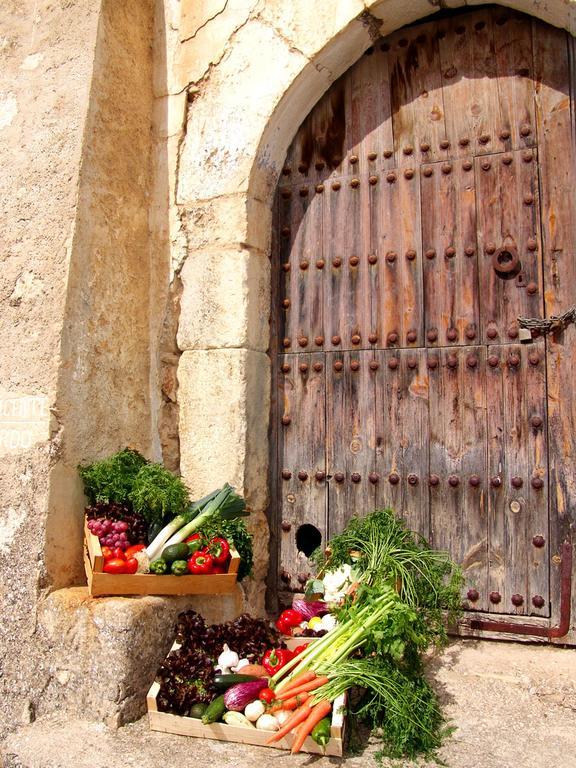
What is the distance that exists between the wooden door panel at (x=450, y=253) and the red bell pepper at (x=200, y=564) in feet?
4.40

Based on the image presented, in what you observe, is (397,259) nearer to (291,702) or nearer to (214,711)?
(291,702)

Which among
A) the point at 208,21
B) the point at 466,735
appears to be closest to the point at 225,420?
the point at 466,735

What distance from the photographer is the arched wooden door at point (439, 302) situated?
290cm

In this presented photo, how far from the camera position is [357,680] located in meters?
2.31

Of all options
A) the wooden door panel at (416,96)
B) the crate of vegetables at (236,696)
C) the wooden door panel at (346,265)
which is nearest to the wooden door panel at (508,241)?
the wooden door panel at (416,96)

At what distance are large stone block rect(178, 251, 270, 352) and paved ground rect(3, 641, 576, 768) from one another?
5.34 feet

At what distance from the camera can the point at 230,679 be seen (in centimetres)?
244

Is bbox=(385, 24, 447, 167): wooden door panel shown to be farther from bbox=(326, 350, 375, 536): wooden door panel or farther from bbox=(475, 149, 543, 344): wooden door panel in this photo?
bbox=(326, 350, 375, 536): wooden door panel

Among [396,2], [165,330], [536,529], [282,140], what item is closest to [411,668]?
[536,529]

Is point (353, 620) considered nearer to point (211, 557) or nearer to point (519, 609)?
point (211, 557)

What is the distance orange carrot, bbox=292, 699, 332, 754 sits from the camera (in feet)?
7.08

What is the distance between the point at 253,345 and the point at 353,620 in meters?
1.35

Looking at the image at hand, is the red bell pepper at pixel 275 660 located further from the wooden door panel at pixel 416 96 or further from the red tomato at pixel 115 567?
the wooden door panel at pixel 416 96

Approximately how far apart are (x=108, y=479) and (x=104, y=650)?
0.70 m
